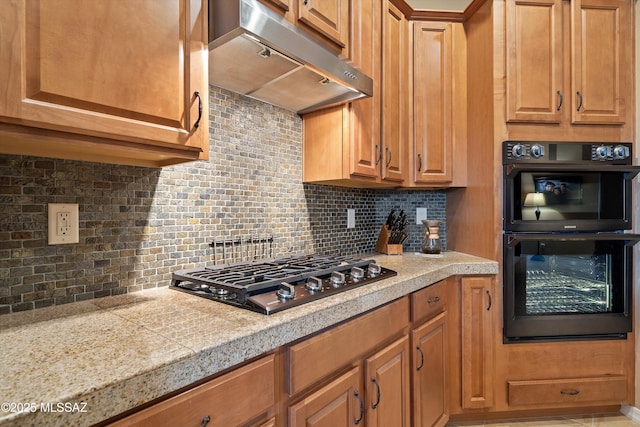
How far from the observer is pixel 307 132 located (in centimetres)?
188

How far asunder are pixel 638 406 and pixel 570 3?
7.91ft

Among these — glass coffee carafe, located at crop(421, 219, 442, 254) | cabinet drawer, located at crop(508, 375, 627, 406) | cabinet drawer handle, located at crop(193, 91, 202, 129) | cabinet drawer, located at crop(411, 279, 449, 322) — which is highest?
cabinet drawer handle, located at crop(193, 91, 202, 129)

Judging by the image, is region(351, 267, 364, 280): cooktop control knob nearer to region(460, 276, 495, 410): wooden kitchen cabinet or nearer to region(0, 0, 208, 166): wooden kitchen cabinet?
region(0, 0, 208, 166): wooden kitchen cabinet

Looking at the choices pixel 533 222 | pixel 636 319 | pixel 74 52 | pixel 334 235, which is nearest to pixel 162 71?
pixel 74 52

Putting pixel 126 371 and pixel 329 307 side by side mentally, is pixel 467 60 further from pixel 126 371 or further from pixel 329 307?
pixel 126 371

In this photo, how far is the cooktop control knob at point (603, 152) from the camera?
189cm

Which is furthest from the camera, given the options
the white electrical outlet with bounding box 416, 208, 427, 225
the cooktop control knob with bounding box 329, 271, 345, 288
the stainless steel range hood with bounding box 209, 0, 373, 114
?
the white electrical outlet with bounding box 416, 208, 427, 225

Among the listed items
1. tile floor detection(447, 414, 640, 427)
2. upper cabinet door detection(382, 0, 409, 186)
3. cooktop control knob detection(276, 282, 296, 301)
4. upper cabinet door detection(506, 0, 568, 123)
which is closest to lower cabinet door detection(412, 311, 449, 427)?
tile floor detection(447, 414, 640, 427)

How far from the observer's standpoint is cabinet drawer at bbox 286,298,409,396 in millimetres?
901

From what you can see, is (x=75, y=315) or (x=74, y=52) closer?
(x=74, y=52)

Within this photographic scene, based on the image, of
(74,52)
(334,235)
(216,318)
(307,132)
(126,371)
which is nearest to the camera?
(126,371)

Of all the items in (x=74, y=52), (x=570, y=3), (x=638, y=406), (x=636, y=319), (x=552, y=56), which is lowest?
(x=638, y=406)

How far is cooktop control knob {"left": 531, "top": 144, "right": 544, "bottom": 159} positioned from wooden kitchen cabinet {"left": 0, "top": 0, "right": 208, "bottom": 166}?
1829 mm

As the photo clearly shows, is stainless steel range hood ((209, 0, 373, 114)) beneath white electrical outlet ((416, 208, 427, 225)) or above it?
above
